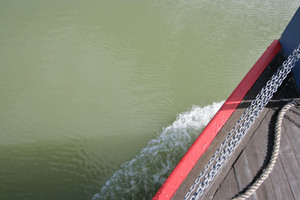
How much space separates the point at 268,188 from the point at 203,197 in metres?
0.57

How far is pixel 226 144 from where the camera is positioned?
240 cm

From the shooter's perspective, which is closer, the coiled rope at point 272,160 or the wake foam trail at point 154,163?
the coiled rope at point 272,160

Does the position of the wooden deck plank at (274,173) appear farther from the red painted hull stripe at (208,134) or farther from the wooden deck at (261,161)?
the red painted hull stripe at (208,134)

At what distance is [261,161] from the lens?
87.3 inches

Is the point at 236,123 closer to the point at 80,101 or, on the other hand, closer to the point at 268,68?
the point at 268,68

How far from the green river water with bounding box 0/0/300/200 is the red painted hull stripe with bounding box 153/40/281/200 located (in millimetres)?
1465

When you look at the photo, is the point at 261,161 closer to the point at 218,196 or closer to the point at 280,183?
the point at 280,183

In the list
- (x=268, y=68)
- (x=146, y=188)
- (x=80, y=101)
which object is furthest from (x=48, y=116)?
(x=268, y=68)

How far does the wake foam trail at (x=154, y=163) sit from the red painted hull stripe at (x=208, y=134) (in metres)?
1.46

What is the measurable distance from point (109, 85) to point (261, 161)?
13.2ft

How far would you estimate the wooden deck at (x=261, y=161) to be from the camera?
2037mm

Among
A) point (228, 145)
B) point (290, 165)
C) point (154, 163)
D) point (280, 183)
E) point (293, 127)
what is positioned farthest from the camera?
point (154, 163)

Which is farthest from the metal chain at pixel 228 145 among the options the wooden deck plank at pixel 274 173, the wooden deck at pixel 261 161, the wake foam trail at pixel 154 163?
the wake foam trail at pixel 154 163

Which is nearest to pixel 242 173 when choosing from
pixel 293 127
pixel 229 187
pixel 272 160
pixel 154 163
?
pixel 229 187
